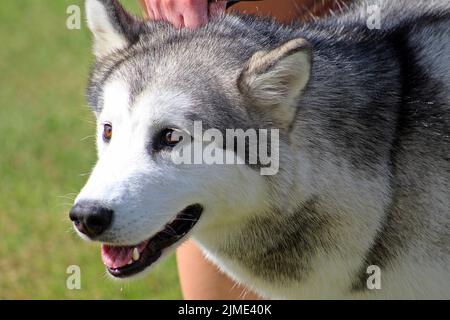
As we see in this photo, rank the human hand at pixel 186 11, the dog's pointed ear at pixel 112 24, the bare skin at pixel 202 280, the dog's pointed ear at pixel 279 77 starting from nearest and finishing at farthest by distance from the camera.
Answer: the dog's pointed ear at pixel 279 77 < the dog's pointed ear at pixel 112 24 < the human hand at pixel 186 11 < the bare skin at pixel 202 280

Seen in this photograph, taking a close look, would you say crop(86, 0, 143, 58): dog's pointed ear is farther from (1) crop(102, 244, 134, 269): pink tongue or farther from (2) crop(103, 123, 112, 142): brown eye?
(1) crop(102, 244, 134, 269): pink tongue

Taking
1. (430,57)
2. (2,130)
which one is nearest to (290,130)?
(430,57)

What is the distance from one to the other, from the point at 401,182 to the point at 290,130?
18.6 inches

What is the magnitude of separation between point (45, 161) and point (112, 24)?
369cm

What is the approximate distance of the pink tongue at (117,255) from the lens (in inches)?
137

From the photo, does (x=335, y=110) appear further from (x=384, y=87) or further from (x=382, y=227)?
(x=382, y=227)

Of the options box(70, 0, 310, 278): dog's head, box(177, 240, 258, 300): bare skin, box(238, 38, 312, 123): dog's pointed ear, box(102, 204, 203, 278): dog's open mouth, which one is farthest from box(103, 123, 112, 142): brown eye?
box(177, 240, 258, 300): bare skin

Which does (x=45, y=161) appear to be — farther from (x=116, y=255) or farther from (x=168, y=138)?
(x=168, y=138)

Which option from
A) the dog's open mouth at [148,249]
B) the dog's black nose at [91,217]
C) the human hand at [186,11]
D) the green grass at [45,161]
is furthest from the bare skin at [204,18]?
the dog's black nose at [91,217]

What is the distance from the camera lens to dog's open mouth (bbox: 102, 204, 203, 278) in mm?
3449

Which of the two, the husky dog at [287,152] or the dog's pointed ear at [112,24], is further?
the dog's pointed ear at [112,24]

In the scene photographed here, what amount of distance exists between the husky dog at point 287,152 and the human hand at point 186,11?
0.38 ft

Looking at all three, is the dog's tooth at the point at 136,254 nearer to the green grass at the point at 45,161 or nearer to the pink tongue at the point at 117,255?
the pink tongue at the point at 117,255
